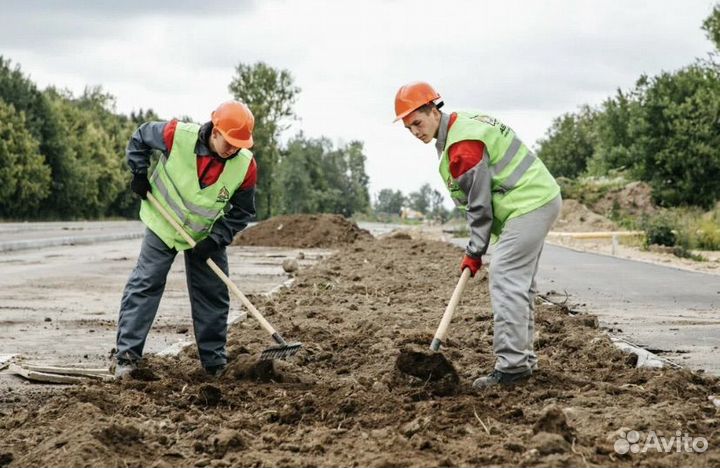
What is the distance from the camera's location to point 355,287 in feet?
43.3

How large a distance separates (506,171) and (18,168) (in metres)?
44.3

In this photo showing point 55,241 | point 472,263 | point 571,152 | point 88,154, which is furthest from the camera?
point 571,152

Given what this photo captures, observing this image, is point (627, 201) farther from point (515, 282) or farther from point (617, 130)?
point (515, 282)

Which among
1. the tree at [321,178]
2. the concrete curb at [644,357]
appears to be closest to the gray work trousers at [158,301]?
the concrete curb at [644,357]

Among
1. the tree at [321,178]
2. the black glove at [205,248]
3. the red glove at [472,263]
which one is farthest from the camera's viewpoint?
the tree at [321,178]

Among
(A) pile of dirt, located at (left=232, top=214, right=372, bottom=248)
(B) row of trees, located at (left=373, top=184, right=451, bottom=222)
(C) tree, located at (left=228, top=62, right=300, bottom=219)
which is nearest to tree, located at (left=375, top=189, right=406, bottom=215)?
(B) row of trees, located at (left=373, top=184, right=451, bottom=222)

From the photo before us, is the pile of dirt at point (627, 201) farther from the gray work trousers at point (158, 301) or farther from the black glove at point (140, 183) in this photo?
the black glove at point (140, 183)

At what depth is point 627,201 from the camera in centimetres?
4962

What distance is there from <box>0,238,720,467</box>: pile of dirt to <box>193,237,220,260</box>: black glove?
781 mm

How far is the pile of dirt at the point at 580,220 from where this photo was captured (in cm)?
4547

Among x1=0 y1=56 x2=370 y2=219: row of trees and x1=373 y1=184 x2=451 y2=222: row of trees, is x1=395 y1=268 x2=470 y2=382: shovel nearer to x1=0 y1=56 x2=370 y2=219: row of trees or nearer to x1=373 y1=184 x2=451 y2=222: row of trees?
x1=0 y1=56 x2=370 y2=219: row of trees

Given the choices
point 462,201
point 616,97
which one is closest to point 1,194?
point 616,97

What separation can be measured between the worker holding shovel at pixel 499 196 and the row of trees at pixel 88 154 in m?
43.2

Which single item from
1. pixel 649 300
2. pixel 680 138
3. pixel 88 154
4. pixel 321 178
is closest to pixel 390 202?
pixel 321 178
